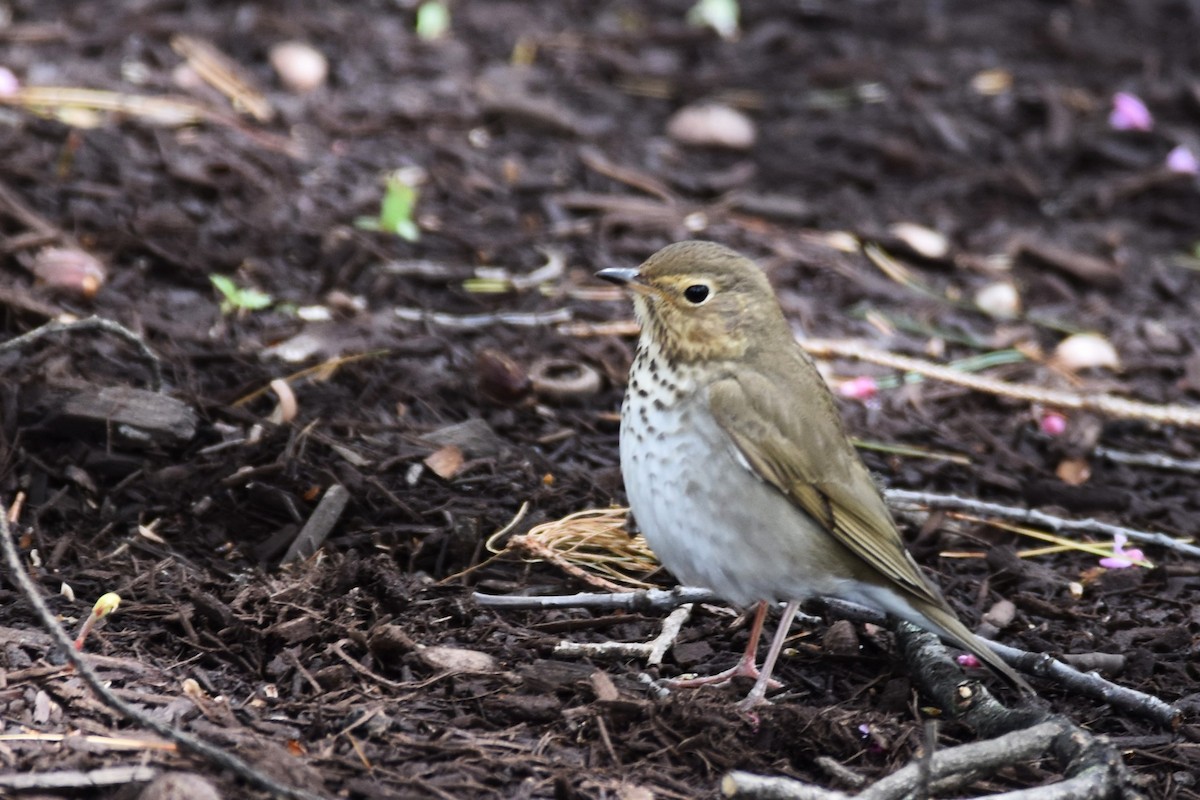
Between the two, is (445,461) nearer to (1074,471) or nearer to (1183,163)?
(1074,471)

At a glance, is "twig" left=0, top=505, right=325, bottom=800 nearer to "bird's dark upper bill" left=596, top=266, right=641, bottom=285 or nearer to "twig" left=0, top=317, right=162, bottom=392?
"twig" left=0, top=317, right=162, bottom=392

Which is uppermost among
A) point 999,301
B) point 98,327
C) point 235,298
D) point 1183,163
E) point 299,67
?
point 299,67

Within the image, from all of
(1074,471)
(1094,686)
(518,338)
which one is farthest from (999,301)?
(1094,686)

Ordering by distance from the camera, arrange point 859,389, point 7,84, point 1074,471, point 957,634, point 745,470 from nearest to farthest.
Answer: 1. point 957,634
2. point 745,470
3. point 1074,471
4. point 859,389
5. point 7,84

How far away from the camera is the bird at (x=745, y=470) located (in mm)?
4008

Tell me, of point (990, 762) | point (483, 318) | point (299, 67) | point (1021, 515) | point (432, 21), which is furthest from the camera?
point (432, 21)

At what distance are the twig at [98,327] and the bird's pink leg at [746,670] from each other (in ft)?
6.46

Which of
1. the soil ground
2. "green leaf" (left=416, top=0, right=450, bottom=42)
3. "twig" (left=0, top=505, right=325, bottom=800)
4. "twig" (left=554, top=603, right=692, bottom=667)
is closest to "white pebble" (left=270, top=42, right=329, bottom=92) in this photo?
the soil ground

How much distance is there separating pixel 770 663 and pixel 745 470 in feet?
1.74

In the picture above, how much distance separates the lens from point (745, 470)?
4.06 metres

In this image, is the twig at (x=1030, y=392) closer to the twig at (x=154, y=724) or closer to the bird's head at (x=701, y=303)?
the bird's head at (x=701, y=303)

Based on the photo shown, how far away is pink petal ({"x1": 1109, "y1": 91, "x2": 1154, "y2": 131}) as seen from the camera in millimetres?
8234

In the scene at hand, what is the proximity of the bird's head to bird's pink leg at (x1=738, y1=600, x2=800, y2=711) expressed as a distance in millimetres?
761

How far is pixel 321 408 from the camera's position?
5000 millimetres
